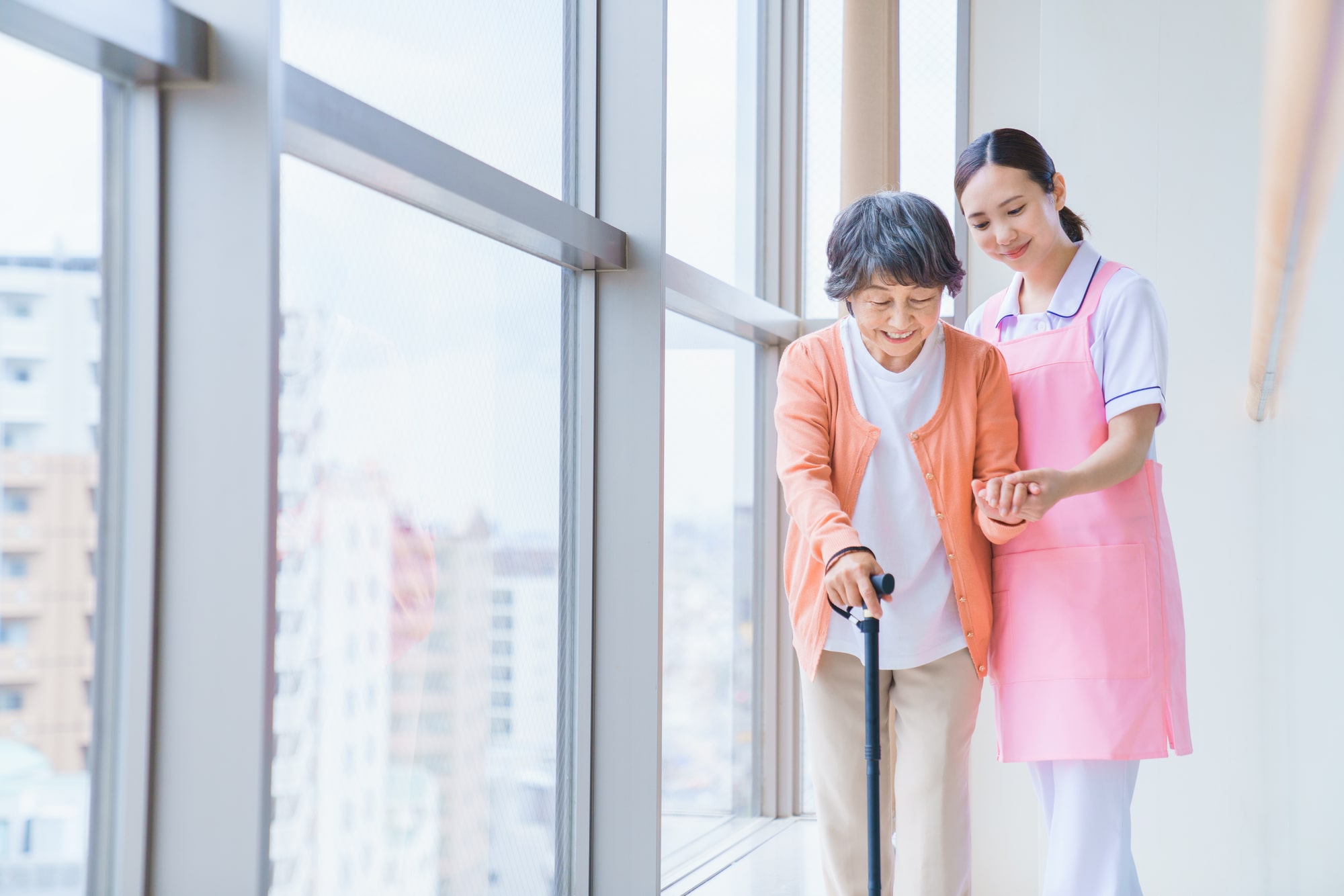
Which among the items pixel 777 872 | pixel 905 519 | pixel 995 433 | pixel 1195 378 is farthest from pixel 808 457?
pixel 777 872

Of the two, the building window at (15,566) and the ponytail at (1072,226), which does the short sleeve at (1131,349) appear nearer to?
the ponytail at (1072,226)

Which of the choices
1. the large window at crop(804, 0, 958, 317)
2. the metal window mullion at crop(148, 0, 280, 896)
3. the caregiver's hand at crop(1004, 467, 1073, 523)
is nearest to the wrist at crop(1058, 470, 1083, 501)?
the caregiver's hand at crop(1004, 467, 1073, 523)

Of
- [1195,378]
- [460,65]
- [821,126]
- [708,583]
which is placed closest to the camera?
[460,65]

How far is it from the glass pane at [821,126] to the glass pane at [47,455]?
8.29ft

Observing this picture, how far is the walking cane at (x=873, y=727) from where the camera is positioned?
4.71ft

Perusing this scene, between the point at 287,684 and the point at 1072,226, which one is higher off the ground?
the point at 1072,226

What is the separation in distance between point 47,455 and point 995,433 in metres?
1.20

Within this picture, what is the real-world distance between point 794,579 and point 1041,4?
1.99 metres

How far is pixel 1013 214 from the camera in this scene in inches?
65.2

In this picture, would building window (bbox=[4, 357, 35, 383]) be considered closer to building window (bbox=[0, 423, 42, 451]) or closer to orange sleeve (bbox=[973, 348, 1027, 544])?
building window (bbox=[0, 423, 42, 451])

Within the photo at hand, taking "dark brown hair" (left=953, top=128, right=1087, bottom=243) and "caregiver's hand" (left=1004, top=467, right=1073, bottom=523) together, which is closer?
"caregiver's hand" (left=1004, top=467, right=1073, bottom=523)

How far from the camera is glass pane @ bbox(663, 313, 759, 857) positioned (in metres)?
2.89

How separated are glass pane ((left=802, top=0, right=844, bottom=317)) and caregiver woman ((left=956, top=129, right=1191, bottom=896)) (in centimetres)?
183

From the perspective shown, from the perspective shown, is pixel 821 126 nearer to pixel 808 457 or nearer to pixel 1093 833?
pixel 808 457
